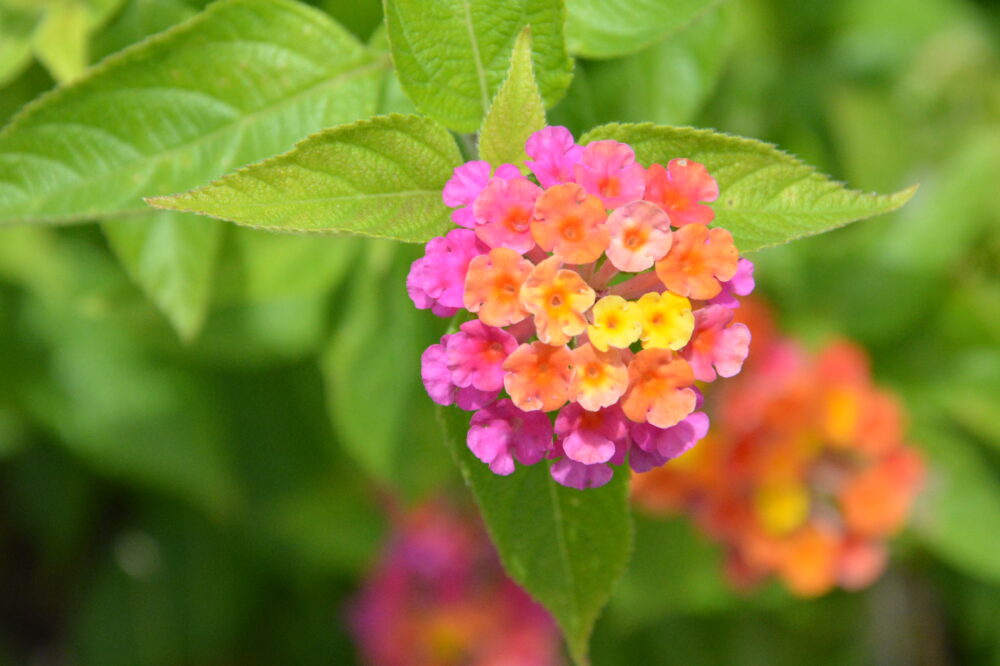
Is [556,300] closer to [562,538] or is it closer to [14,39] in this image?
[562,538]

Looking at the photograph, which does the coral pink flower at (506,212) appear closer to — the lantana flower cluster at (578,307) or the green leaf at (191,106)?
the lantana flower cluster at (578,307)

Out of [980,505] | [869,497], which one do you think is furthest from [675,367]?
[980,505]

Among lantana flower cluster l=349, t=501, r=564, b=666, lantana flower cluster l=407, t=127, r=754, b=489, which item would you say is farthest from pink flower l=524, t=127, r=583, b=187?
lantana flower cluster l=349, t=501, r=564, b=666

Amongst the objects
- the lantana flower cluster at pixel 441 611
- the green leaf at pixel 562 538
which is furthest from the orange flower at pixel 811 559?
the green leaf at pixel 562 538

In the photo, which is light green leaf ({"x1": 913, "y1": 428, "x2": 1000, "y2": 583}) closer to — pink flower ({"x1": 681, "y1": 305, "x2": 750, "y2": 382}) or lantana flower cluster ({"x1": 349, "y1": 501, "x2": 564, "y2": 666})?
lantana flower cluster ({"x1": 349, "y1": 501, "x2": 564, "y2": 666})

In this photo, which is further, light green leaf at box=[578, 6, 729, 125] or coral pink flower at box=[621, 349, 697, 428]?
light green leaf at box=[578, 6, 729, 125]

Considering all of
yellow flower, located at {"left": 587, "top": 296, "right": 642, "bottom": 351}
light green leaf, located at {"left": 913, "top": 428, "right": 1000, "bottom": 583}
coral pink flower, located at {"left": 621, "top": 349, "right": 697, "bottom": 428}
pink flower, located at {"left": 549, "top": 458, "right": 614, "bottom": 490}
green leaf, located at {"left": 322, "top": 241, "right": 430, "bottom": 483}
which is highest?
yellow flower, located at {"left": 587, "top": 296, "right": 642, "bottom": 351}

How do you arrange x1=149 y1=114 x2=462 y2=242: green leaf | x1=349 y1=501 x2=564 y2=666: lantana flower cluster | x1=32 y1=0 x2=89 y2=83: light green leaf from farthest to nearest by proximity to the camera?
x1=349 y1=501 x2=564 y2=666: lantana flower cluster → x1=32 y1=0 x2=89 y2=83: light green leaf → x1=149 y1=114 x2=462 y2=242: green leaf
